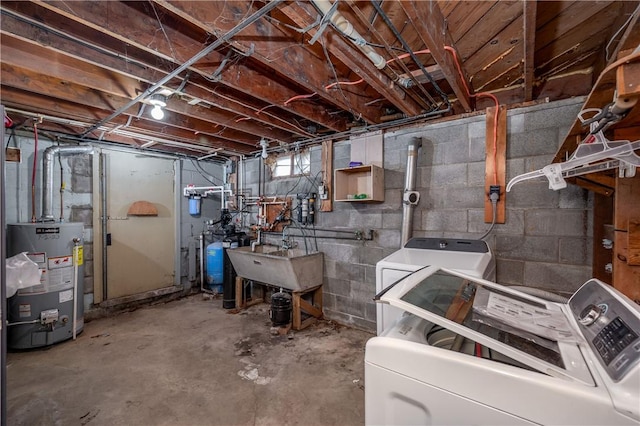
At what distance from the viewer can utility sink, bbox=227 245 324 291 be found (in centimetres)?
307

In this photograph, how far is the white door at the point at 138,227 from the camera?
12.4ft

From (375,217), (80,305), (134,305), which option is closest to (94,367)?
(80,305)

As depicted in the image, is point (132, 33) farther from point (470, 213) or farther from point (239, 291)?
point (239, 291)

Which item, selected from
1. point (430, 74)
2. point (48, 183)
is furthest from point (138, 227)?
point (430, 74)

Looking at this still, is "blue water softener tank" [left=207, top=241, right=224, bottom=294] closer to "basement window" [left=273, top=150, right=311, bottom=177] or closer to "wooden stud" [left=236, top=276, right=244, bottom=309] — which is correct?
"wooden stud" [left=236, top=276, right=244, bottom=309]

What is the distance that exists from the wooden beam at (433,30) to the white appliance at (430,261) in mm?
1228

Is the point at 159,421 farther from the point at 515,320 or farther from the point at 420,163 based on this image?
the point at 420,163

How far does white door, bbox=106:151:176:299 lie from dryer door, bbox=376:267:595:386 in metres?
4.12

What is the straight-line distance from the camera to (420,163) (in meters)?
2.77

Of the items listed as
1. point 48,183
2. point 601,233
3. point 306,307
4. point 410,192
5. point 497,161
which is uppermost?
point 497,161

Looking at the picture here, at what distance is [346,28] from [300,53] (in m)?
0.59

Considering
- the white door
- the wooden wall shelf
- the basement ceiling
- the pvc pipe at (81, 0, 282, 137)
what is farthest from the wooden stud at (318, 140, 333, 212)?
the white door

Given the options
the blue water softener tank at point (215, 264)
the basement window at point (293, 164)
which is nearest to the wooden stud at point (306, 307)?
the basement window at point (293, 164)

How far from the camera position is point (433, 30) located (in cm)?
144
